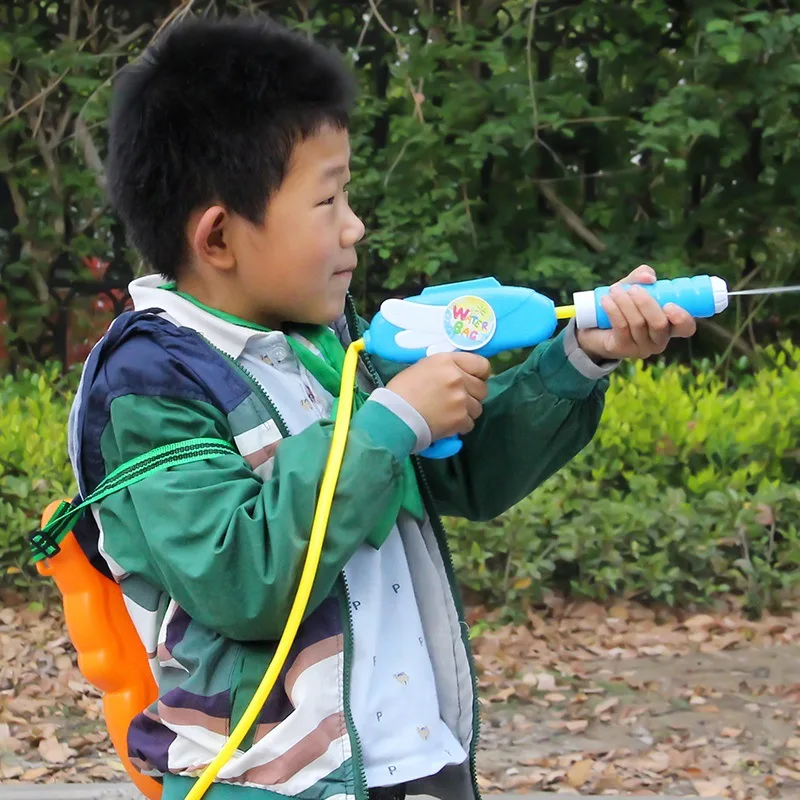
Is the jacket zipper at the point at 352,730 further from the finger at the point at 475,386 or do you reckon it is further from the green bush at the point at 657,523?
the green bush at the point at 657,523

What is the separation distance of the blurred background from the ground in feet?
0.11

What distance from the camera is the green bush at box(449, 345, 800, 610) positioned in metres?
3.85

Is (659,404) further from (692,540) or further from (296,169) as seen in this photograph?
(296,169)

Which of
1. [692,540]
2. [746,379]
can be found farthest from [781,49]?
[692,540]

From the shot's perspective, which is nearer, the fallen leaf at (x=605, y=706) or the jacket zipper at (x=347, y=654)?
the jacket zipper at (x=347, y=654)


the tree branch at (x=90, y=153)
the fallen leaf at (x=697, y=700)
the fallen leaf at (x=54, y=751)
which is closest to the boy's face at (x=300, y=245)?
the fallen leaf at (x=54, y=751)

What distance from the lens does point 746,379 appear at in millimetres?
5207

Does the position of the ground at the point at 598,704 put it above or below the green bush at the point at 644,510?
below

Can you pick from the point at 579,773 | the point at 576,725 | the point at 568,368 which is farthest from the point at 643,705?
the point at 568,368

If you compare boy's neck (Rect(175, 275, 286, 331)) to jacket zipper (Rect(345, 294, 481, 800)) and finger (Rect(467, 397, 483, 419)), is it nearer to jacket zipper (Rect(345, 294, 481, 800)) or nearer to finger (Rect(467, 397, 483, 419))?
jacket zipper (Rect(345, 294, 481, 800))

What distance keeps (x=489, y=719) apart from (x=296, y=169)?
92.1 inches

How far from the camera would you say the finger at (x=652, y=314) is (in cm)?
139

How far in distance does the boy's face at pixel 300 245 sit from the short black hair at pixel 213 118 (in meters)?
0.02

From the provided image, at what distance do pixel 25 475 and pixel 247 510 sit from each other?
125 inches
